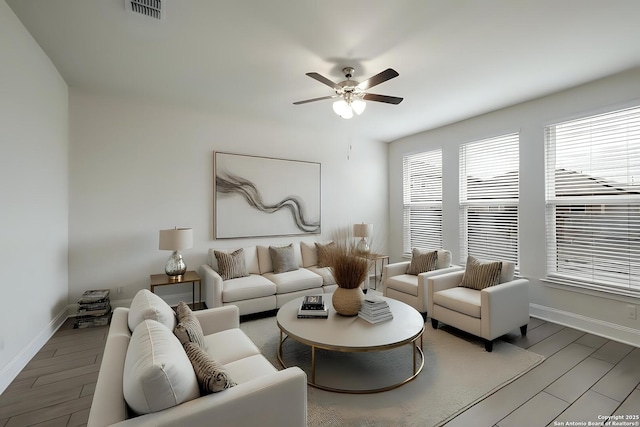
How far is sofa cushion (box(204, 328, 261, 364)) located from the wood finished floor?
896 millimetres

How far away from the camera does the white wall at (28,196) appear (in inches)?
85.9

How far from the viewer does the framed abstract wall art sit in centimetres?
433

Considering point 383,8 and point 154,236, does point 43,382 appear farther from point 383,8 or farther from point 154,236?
point 383,8

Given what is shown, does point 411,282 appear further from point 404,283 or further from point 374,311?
point 374,311

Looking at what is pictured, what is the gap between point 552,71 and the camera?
3006 millimetres

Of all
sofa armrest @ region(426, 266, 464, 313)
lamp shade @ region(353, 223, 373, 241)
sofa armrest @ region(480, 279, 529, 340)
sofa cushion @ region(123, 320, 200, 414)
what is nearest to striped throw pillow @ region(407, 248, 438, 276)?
sofa armrest @ region(426, 266, 464, 313)

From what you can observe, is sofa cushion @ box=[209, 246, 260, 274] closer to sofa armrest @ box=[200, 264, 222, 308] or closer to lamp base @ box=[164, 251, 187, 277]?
sofa armrest @ box=[200, 264, 222, 308]

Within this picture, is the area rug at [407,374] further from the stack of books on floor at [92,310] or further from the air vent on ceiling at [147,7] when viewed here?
the air vent on ceiling at [147,7]

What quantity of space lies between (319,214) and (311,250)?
0.73 metres

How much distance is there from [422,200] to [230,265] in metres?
3.53

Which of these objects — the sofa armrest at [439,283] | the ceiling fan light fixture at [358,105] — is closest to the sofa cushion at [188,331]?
the ceiling fan light fixture at [358,105]

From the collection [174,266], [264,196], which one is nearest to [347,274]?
[174,266]

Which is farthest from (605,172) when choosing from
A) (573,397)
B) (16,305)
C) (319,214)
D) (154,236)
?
(16,305)

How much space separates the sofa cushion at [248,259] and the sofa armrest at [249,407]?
9.33ft
